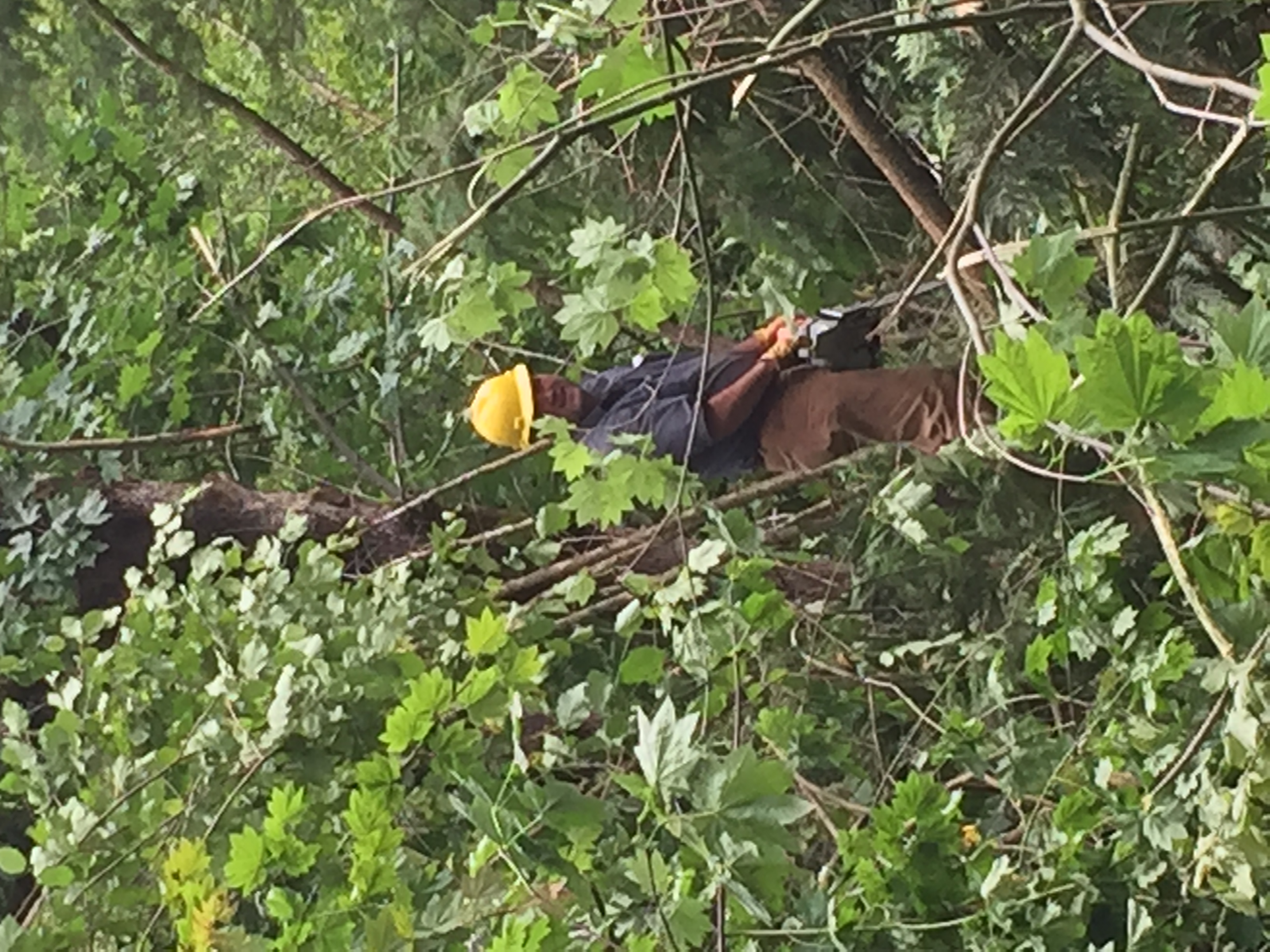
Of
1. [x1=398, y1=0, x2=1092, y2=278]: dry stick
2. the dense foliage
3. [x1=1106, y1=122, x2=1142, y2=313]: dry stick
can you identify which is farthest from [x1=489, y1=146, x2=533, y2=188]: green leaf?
[x1=1106, y1=122, x2=1142, y2=313]: dry stick

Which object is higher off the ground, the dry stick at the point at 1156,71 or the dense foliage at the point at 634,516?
the dry stick at the point at 1156,71

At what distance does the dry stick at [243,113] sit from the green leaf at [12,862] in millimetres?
1123

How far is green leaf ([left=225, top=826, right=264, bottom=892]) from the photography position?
1.74m

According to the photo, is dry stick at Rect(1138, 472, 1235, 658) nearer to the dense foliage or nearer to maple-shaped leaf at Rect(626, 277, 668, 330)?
the dense foliage

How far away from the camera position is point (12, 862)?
6.57ft

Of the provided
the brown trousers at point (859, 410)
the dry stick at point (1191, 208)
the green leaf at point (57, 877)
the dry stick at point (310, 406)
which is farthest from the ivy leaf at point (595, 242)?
the dry stick at point (310, 406)

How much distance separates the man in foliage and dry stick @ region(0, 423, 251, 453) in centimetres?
86

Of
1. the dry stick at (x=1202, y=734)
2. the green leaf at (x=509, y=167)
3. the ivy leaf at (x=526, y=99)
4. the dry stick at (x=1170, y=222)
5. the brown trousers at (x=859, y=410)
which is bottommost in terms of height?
the brown trousers at (x=859, y=410)

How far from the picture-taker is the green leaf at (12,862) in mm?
1987

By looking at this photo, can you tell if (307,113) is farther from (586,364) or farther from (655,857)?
(655,857)

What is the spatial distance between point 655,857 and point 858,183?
1878mm

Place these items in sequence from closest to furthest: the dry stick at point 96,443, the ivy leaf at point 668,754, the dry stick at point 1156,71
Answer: the dry stick at point 1156,71 → the ivy leaf at point 668,754 → the dry stick at point 96,443

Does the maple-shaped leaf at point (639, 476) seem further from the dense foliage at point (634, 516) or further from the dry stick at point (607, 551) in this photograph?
the dry stick at point (607, 551)

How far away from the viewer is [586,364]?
3.95 meters
